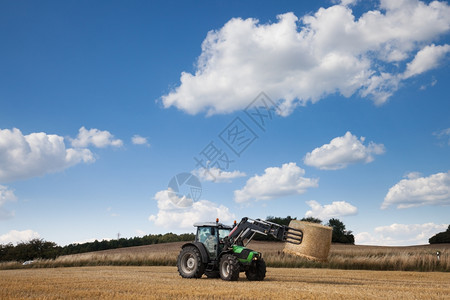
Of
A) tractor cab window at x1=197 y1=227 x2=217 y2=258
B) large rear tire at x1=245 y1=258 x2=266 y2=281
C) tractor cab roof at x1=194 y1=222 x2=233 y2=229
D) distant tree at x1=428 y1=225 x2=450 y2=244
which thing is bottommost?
large rear tire at x1=245 y1=258 x2=266 y2=281

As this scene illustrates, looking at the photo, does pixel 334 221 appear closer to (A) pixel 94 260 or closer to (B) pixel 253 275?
(A) pixel 94 260

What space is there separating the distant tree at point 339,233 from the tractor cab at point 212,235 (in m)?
36.0

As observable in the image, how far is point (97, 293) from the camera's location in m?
9.39

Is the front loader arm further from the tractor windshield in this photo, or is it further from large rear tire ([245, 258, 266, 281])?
large rear tire ([245, 258, 266, 281])

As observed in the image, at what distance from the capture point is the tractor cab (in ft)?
46.3

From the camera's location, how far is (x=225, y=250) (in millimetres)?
13930

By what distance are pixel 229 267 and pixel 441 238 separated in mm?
44570

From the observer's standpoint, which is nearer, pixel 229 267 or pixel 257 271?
pixel 229 267

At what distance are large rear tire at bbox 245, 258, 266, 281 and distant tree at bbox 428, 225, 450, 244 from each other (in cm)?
4265

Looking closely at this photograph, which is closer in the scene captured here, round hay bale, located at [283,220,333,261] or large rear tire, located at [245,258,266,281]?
large rear tire, located at [245,258,266,281]

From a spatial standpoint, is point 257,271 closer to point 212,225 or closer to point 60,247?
point 212,225

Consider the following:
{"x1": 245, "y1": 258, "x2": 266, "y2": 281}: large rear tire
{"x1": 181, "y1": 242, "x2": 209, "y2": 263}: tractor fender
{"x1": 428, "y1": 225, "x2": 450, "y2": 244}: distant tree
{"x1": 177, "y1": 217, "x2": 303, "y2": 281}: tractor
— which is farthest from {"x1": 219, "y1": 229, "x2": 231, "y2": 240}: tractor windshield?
{"x1": 428, "y1": 225, "x2": 450, "y2": 244}: distant tree

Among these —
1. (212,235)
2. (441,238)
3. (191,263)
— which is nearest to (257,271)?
(212,235)

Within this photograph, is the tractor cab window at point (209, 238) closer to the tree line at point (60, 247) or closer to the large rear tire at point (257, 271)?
the large rear tire at point (257, 271)
